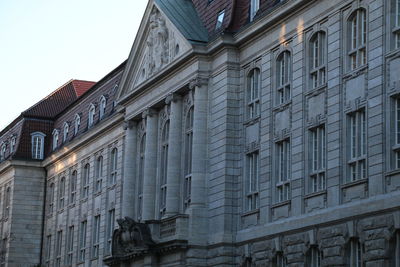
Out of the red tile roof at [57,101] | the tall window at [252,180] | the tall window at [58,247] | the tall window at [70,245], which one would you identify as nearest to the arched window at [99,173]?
the tall window at [70,245]

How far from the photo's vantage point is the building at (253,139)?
37.6m

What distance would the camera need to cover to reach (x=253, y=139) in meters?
46.5

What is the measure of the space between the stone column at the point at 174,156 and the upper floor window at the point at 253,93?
5.21m

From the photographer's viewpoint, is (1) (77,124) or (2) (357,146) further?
(1) (77,124)

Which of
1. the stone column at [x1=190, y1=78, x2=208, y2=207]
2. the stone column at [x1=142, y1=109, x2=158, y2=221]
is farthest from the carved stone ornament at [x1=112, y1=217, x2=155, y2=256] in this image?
the stone column at [x1=190, y1=78, x2=208, y2=207]

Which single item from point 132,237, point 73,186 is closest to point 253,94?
point 132,237

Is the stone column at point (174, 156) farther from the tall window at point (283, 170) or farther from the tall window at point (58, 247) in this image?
the tall window at point (58, 247)

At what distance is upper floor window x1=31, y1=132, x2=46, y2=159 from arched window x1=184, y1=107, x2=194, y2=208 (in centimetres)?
2847

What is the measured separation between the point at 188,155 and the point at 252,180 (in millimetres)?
5437

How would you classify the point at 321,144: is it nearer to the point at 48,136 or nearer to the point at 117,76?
the point at 117,76

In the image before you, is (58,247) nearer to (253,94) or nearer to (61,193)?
(61,193)

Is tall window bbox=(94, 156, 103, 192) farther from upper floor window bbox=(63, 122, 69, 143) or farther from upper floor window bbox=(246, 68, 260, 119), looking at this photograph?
upper floor window bbox=(246, 68, 260, 119)

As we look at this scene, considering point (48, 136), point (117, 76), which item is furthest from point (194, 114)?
point (48, 136)

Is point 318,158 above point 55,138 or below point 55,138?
below
